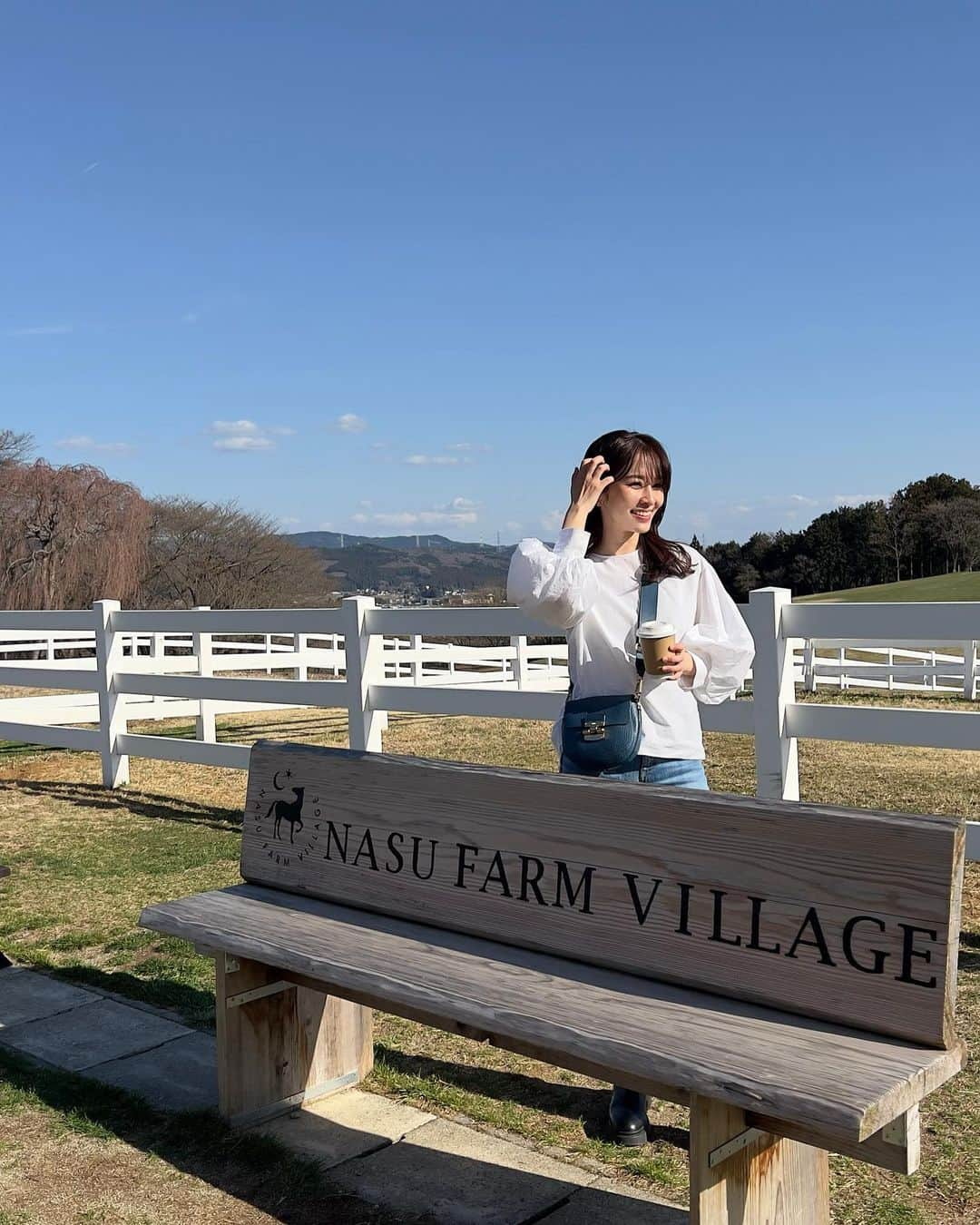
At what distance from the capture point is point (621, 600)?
2955 mm

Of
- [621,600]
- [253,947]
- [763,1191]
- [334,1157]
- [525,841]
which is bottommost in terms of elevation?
[334,1157]

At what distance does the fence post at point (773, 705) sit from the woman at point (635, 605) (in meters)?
2.39

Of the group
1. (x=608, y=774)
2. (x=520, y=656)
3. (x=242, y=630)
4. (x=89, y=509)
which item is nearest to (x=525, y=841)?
(x=608, y=774)

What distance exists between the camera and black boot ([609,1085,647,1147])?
3102 millimetres

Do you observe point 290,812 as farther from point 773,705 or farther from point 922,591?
point 922,591

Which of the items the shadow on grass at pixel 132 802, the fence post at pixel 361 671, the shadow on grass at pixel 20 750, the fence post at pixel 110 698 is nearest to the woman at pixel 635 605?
the fence post at pixel 361 671

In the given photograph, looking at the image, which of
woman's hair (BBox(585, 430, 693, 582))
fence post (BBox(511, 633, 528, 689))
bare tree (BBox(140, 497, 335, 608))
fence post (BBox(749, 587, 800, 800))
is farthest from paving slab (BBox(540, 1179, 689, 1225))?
bare tree (BBox(140, 497, 335, 608))

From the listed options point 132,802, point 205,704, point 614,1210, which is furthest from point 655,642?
point 205,704

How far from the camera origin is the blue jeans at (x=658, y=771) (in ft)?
9.56

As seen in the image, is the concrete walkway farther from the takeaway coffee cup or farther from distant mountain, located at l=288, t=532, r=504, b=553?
distant mountain, located at l=288, t=532, r=504, b=553

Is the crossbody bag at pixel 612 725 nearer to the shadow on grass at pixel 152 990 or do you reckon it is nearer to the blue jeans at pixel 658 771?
the blue jeans at pixel 658 771

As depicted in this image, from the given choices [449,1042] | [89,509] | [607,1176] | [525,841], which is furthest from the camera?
[89,509]

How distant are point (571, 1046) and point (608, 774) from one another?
0.79m

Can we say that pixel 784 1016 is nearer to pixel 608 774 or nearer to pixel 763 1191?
pixel 763 1191
